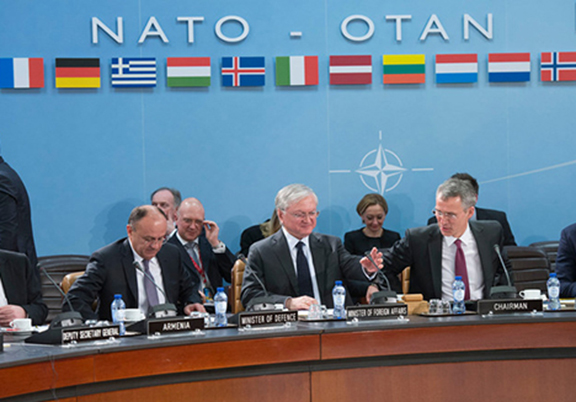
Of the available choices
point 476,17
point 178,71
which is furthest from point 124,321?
point 476,17

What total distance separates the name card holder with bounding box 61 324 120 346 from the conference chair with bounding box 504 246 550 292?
299 cm

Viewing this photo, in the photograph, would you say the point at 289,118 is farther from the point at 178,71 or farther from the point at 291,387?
the point at 291,387

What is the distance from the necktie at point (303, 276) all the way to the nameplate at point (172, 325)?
119 centimetres

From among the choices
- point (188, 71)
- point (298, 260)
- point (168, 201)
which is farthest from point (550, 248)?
point (188, 71)

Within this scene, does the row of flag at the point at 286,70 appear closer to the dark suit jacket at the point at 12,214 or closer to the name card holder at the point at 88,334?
the dark suit jacket at the point at 12,214

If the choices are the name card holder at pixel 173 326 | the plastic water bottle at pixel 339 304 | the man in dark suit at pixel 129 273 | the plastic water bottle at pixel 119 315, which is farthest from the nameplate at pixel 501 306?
the plastic water bottle at pixel 119 315

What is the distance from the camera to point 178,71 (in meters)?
6.03

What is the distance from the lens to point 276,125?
243 inches

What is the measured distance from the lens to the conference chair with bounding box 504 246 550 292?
495cm

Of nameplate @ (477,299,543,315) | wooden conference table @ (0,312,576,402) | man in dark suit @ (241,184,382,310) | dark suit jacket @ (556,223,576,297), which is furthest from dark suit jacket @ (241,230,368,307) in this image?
dark suit jacket @ (556,223,576,297)

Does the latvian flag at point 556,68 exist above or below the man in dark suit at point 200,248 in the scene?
above

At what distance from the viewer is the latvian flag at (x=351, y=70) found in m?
6.11

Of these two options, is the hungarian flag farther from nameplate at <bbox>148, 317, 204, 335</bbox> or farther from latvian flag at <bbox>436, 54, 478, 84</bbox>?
nameplate at <bbox>148, 317, 204, 335</bbox>

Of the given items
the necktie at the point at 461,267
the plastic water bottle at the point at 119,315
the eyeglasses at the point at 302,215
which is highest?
the eyeglasses at the point at 302,215
